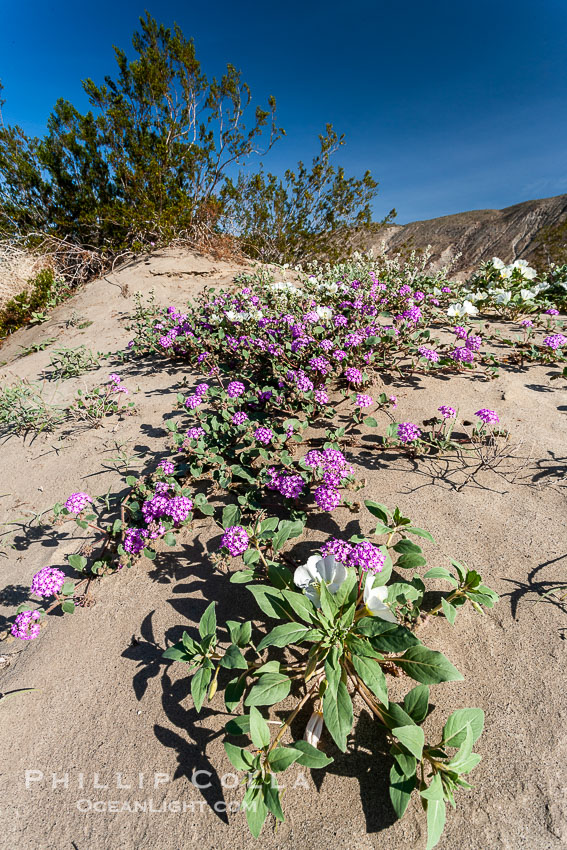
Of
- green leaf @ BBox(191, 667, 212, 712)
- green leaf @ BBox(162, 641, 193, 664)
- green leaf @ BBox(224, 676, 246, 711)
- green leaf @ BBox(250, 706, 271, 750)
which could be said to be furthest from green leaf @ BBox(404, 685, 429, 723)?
green leaf @ BBox(162, 641, 193, 664)

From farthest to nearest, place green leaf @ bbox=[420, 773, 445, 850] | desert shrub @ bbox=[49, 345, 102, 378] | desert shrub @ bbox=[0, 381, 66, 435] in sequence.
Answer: desert shrub @ bbox=[49, 345, 102, 378] → desert shrub @ bbox=[0, 381, 66, 435] → green leaf @ bbox=[420, 773, 445, 850]

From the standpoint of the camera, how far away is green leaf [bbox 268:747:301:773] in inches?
47.3

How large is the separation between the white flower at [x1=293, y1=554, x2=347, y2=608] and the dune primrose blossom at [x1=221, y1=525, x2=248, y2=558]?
1.27ft

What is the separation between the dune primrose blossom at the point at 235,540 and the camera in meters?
1.87

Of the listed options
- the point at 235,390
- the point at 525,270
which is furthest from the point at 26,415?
the point at 525,270

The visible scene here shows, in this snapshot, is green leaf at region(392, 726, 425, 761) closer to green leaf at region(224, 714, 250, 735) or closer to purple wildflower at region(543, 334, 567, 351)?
A: green leaf at region(224, 714, 250, 735)

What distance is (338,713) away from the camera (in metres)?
1.23

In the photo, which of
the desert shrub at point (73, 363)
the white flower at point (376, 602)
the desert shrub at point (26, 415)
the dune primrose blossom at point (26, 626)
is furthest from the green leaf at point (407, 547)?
the desert shrub at point (73, 363)

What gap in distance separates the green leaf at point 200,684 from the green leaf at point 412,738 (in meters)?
0.69

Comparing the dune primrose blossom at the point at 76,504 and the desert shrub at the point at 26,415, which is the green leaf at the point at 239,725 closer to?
the dune primrose blossom at the point at 76,504

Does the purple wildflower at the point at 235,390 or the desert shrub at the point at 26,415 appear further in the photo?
the desert shrub at the point at 26,415

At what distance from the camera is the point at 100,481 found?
2961 millimetres

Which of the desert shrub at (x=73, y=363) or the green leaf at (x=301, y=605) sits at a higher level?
the desert shrub at (x=73, y=363)

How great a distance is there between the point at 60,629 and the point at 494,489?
2.68 meters
